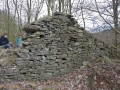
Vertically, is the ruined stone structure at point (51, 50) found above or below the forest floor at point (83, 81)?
above

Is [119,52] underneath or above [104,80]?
above

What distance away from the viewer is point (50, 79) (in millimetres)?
6441

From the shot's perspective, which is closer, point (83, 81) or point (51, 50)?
point (83, 81)

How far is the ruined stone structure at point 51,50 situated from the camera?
6098 mm

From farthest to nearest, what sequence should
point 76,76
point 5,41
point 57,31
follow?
point 5,41, point 57,31, point 76,76

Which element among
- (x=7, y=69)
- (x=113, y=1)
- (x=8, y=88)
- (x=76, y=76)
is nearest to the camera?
(x=8, y=88)

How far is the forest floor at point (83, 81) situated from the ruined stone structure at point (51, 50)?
1.15ft

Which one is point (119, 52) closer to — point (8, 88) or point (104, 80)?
point (104, 80)

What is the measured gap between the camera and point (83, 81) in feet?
19.1

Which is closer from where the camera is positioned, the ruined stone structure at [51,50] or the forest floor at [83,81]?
the forest floor at [83,81]

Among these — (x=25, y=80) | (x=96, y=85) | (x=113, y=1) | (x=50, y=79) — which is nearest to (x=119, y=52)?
(x=113, y=1)

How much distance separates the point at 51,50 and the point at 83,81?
5.59 ft

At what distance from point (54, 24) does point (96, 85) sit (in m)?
2.82

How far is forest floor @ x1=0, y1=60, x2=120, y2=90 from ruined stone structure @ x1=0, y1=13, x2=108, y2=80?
350mm
